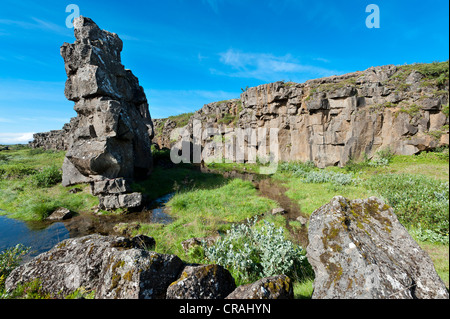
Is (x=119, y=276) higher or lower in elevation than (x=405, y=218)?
higher

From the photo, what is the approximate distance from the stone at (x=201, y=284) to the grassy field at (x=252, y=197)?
5.98 feet

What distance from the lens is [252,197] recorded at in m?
17.1

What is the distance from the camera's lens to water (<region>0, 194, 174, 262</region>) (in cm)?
973

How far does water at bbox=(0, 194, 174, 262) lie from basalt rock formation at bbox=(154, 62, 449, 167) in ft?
79.0

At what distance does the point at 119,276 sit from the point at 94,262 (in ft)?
4.15

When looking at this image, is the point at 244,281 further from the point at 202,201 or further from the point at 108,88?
the point at 108,88

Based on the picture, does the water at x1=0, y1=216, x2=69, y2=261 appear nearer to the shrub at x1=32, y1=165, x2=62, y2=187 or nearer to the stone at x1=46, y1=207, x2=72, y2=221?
the stone at x1=46, y1=207, x2=72, y2=221

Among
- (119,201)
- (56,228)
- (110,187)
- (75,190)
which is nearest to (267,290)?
(56,228)

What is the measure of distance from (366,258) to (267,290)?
1.72 meters

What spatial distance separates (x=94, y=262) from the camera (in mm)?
4254

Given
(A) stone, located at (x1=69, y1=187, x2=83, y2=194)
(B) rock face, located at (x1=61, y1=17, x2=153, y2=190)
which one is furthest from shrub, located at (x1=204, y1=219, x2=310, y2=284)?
(A) stone, located at (x1=69, y1=187, x2=83, y2=194)

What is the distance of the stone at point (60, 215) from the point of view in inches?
507

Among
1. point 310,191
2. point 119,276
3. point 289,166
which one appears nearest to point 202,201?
point 310,191

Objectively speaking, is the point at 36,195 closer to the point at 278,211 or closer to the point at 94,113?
the point at 94,113
